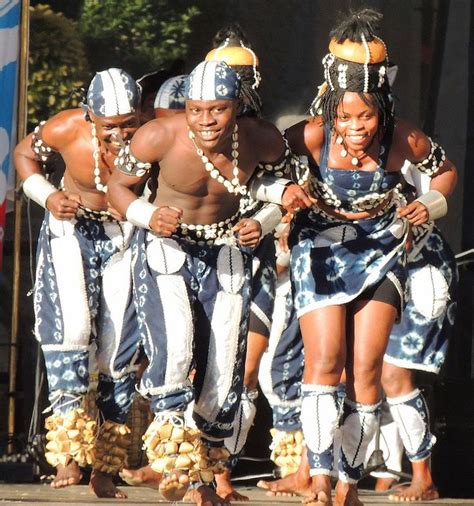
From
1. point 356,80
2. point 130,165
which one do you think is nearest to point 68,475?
point 130,165

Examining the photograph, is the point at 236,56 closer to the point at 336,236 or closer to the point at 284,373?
the point at 336,236

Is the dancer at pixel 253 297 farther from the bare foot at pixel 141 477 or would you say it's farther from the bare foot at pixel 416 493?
the bare foot at pixel 416 493

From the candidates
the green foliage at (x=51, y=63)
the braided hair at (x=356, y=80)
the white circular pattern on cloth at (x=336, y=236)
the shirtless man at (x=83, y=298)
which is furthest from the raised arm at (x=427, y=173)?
the green foliage at (x=51, y=63)

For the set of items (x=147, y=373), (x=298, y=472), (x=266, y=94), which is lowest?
(x=298, y=472)

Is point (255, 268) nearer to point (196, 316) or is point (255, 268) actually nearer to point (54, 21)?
point (196, 316)

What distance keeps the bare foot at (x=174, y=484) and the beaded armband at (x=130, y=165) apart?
1.26 m

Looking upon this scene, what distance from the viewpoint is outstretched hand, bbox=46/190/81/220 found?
7.41 metres

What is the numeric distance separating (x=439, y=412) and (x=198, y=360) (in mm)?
2509

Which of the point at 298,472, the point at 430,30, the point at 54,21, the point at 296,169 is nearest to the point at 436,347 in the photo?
the point at 298,472

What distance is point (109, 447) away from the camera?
25.1 feet

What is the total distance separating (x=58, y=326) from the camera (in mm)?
7699

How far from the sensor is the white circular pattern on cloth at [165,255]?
6.93m

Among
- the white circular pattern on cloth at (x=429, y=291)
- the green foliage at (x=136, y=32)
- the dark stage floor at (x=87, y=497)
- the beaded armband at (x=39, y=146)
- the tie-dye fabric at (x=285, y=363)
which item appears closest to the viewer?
the dark stage floor at (x=87, y=497)

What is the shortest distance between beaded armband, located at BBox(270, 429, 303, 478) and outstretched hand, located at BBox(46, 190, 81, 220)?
5.47ft
